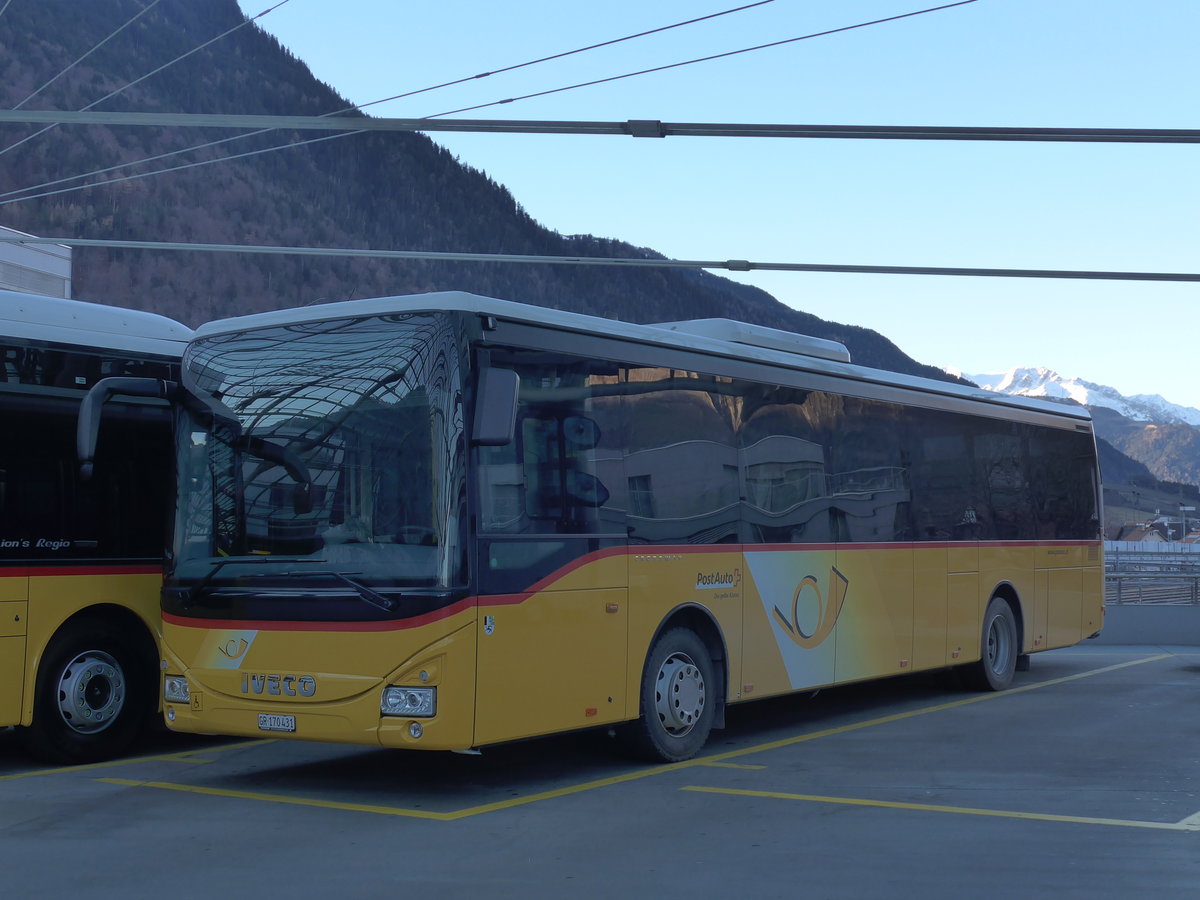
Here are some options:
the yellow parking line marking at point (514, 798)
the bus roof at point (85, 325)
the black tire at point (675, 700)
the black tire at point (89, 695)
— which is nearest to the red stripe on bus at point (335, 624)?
the yellow parking line marking at point (514, 798)

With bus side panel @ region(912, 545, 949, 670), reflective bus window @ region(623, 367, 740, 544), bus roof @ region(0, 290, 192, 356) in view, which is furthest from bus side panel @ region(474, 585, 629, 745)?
bus side panel @ region(912, 545, 949, 670)

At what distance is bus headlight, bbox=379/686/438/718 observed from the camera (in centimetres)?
858

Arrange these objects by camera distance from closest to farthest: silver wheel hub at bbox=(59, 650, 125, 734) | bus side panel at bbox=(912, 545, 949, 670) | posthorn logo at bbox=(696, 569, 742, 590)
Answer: silver wheel hub at bbox=(59, 650, 125, 734) → posthorn logo at bbox=(696, 569, 742, 590) → bus side panel at bbox=(912, 545, 949, 670)

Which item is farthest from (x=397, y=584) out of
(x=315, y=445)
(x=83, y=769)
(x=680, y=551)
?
(x=83, y=769)

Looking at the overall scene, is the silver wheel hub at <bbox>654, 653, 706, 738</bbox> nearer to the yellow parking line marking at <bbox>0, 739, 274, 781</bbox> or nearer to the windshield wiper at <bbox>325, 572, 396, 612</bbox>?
the windshield wiper at <bbox>325, 572, 396, 612</bbox>

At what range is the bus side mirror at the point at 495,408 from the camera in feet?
28.8

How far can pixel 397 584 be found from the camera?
28.6 feet

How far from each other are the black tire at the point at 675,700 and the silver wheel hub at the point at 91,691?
12.6ft

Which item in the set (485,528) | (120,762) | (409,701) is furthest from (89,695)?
(485,528)

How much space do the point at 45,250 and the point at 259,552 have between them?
17.0 meters

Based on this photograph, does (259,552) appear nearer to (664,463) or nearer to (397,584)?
(397,584)

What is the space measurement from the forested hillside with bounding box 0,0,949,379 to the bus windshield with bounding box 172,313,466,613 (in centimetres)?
5952

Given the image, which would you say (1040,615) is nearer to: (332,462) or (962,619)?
(962,619)

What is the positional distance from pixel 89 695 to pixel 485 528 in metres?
3.84
